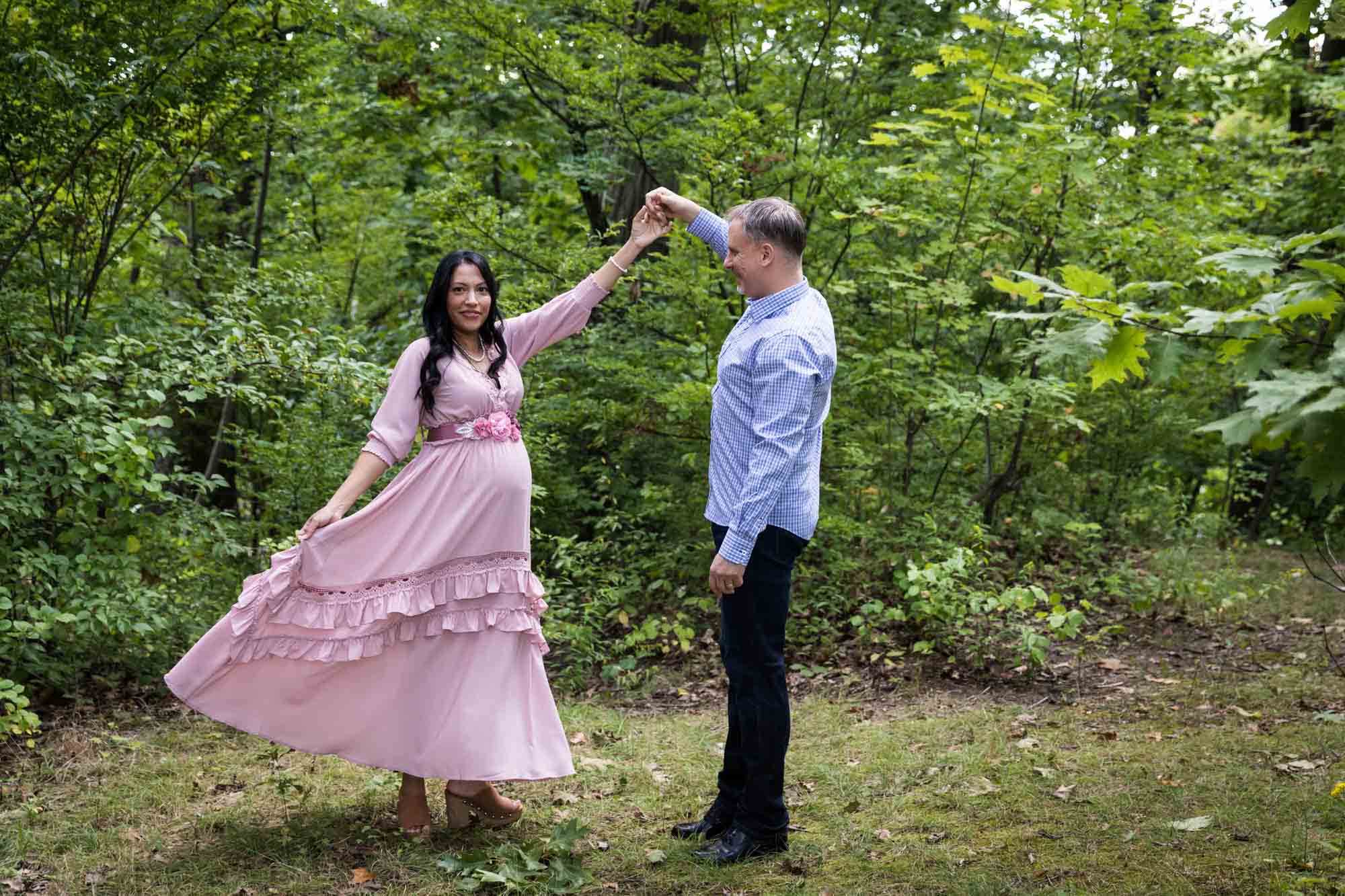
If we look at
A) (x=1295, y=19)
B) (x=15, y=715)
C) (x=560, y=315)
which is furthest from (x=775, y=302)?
(x=15, y=715)

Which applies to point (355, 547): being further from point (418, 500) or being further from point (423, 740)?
point (423, 740)

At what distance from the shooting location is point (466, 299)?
3.88 m

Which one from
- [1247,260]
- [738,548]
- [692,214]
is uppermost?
[692,214]

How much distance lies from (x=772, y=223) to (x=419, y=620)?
1818 mm

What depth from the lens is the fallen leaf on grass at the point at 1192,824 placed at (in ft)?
11.9

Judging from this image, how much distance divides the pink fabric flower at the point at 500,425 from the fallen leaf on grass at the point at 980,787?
2.23 meters

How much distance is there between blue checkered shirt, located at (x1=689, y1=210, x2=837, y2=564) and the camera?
10.7ft

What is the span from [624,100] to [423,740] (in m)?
4.78

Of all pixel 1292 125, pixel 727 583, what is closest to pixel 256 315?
pixel 727 583

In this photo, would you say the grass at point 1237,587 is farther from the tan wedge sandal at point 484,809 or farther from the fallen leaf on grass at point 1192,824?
the tan wedge sandal at point 484,809

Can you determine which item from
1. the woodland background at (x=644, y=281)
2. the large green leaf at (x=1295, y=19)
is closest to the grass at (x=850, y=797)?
the woodland background at (x=644, y=281)

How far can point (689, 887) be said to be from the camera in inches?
133

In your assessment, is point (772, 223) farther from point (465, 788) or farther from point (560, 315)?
point (465, 788)

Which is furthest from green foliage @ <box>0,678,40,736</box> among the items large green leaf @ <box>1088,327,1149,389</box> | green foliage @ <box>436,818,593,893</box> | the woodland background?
large green leaf @ <box>1088,327,1149,389</box>
